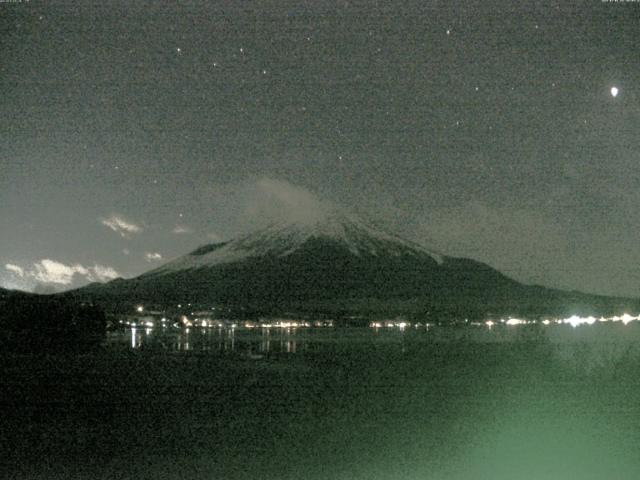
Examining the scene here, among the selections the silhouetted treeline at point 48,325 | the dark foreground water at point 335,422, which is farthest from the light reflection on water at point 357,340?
the dark foreground water at point 335,422

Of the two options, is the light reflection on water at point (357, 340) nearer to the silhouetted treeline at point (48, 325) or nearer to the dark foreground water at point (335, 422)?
the silhouetted treeline at point (48, 325)

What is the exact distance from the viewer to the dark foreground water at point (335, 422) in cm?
1123

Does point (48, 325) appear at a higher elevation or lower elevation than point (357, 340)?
higher

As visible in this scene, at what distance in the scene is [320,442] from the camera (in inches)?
513

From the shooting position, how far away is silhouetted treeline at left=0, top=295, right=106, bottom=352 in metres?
45.4

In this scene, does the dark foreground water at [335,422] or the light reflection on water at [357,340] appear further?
the light reflection on water at [357,340]

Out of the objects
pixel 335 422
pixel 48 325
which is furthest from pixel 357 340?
pixel 335 422

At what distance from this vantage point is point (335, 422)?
1492 cm

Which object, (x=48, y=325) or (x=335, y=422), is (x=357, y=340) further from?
(x=335, y=422)

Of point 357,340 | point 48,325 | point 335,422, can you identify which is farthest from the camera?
point 357,340

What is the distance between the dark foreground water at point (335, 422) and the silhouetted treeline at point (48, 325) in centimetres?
2021

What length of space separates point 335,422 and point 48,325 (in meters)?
41.0

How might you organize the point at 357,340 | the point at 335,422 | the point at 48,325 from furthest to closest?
the point at 357,340 → the point at 48,325 → the point at 335,422

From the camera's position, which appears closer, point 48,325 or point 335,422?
point 335,422
